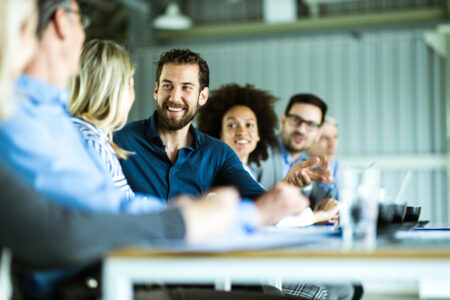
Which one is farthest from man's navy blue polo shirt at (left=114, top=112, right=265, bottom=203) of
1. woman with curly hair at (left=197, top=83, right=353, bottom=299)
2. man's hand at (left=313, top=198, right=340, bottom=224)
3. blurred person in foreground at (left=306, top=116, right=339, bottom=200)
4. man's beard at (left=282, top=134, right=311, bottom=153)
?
blurred person in foreground at (left=306, top=116, right=339, bottom=200)

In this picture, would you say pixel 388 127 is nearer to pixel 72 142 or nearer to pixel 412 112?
pixel 412 112

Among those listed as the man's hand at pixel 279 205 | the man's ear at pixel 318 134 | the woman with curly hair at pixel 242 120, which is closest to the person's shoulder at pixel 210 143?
the woman with curly hair at pixel 242 120

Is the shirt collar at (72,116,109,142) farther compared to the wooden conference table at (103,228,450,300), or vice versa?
the shirt collar at (72,116,109,142)

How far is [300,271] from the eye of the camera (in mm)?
1054

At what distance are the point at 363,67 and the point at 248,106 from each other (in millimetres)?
5790

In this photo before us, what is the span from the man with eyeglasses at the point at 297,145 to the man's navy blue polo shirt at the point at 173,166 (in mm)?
1278

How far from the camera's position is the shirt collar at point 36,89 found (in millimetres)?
1246

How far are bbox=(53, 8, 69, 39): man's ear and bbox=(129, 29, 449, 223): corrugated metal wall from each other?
8.20 metres

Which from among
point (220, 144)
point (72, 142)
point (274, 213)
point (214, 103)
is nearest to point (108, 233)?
point (72, 142)

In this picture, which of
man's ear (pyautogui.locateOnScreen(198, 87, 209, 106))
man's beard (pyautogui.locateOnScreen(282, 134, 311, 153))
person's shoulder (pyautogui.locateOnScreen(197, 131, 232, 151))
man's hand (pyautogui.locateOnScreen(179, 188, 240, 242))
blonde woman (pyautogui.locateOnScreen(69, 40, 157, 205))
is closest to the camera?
man's hand (pyautogui.locateOnScreen(179, 188, 240, 242))

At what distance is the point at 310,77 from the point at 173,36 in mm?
2633

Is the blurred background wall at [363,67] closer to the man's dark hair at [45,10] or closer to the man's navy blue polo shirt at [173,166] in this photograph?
the man's navy blue polo shirt at [173,166]

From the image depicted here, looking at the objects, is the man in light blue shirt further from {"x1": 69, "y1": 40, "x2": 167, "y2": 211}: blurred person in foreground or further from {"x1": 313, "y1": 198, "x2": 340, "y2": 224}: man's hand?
{"x1": 313, "y1": 198, "x2": 340, "y2": 224}: man's hand

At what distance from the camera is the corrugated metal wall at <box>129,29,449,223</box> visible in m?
9.20
